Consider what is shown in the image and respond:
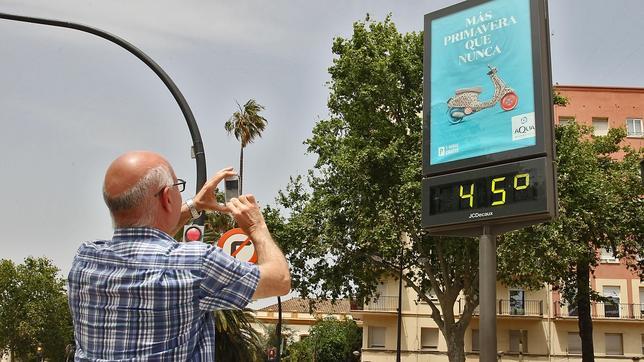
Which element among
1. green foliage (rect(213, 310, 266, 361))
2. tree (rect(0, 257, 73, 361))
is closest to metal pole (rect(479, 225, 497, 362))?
green foliage (rect(213, 310, 266, 361))

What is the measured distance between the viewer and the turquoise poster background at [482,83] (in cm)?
1416

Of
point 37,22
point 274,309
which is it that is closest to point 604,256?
point 274,309

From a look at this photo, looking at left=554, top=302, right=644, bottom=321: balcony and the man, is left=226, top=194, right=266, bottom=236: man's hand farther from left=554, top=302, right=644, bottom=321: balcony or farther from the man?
left=554, top=302, right=644, bottom=321: balcony

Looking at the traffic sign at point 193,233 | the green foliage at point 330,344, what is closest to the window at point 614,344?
the green foliage at point 330,344

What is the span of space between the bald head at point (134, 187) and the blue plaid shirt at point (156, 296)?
45 millimetres

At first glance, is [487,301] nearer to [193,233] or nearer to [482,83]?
[482,83]

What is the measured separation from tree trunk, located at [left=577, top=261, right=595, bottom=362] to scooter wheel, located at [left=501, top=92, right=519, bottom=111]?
20412 millimetres

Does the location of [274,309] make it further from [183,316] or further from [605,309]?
[183,316]

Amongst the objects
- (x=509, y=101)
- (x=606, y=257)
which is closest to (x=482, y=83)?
(x=509, y=101)

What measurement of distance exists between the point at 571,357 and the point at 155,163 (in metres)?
49.2

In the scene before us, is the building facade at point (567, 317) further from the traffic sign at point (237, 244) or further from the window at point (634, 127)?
the traffic sign at point (237, 244)

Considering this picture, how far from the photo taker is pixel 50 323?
70250mm

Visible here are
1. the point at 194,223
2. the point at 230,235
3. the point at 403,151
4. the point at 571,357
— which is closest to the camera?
the point at 230,235

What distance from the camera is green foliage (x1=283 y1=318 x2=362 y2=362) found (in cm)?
6012
